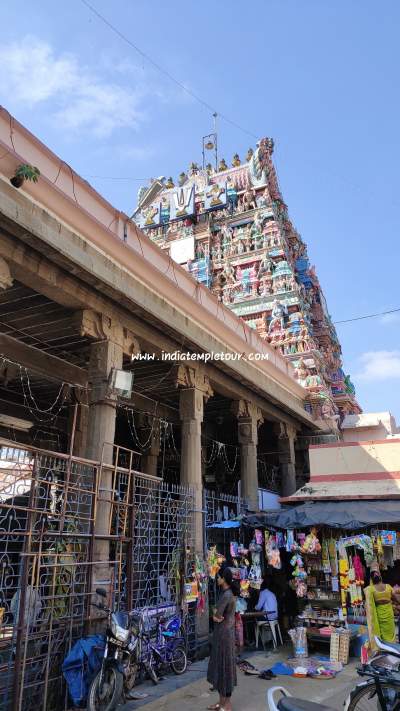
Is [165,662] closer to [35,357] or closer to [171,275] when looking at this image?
[35,357]

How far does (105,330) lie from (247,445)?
6211mm

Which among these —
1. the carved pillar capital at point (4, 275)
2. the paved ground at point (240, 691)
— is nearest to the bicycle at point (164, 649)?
the paved ground at point (240, 691)

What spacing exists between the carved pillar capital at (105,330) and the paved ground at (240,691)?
196 inches

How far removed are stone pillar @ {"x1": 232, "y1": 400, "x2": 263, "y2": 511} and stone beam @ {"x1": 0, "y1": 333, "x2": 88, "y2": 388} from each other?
4.10 m

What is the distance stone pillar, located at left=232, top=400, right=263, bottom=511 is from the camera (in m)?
12.9

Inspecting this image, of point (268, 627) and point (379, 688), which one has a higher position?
point (379, 688)

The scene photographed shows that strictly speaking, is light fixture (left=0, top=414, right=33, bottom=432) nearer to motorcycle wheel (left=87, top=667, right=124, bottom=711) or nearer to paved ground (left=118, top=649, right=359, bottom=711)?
paved ground (left=118, top=649, right=359, bottom=711)

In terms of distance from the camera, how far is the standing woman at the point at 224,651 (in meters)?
5.66

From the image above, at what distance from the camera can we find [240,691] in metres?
6.62

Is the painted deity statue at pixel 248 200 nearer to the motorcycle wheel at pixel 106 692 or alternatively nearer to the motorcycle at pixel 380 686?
the motorcycle wheel at pixel 106 692

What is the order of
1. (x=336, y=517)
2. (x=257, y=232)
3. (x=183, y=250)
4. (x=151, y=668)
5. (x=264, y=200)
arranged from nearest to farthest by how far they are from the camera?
(x=151, y=668), (x=336, y=517), (x=257, y=232), (x=264, y=200), (x=183, y=250)

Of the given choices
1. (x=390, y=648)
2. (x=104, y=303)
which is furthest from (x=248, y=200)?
(x=390, y=648)

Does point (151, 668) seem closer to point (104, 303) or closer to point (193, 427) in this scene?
point (193, 427)

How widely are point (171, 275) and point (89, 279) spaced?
3522mm
